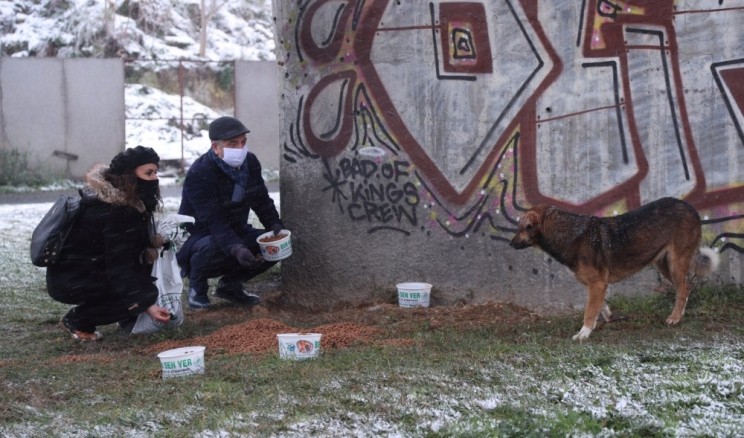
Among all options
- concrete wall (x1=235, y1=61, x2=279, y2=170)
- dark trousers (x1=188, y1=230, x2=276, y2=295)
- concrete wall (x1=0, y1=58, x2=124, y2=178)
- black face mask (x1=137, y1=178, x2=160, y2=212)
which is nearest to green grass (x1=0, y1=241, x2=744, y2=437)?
black face mask (x1=137, y1=178, x2=160, y2=212)

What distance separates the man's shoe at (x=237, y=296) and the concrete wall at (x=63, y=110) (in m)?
12.9

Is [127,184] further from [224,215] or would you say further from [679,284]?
[679,284]

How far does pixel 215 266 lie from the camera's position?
7.90 meters

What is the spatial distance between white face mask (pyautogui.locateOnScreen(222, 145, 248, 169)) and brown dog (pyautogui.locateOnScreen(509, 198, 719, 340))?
8.52 ft

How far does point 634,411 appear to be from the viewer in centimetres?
451

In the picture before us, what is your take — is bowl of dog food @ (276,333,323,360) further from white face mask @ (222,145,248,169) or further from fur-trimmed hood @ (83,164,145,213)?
white face mask @ (222,145,248,169)

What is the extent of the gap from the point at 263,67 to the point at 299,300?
50.3ft

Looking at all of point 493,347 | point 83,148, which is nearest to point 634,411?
point 493,347

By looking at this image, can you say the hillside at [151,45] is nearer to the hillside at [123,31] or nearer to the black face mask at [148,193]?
the hillside at [123,31]

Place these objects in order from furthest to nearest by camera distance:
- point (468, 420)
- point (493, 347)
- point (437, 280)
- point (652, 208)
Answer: point (437, 280) < point (652, 208) < point (493, 347) < point (468, 420)

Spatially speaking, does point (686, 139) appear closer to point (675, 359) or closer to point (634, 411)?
point (675, 359)

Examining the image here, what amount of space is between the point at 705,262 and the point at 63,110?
16.5m

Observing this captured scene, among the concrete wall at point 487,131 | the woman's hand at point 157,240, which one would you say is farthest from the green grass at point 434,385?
the concrete wall at point 487,131

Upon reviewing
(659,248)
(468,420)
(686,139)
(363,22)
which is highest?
(363,22)
